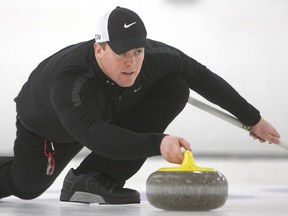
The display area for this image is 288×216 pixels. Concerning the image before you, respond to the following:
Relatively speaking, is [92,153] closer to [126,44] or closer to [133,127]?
[133,127]

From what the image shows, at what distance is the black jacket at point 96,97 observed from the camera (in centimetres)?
174

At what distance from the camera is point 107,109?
2.02m

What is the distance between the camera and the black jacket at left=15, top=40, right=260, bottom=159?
174 cm

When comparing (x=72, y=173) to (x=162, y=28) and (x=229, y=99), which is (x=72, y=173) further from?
(x=162, y=28)

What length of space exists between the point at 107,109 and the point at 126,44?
0.25 meters

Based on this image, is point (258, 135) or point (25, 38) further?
point (25, 38)

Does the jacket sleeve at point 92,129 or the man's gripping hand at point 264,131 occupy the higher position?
the jacket sleeve at point 92,129

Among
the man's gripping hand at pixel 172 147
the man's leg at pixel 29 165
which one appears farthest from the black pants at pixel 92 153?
the man's gripping hand at pixel 172 147

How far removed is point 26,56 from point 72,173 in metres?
2.57

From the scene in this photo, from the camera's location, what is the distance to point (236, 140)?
15.1ft

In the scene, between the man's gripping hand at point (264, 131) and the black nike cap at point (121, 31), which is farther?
the man's gripping hand at point (264, 131)

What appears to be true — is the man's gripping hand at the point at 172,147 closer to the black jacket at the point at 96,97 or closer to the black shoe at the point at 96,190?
the black jacket at the point at 96,97

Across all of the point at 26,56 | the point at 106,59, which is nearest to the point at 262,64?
the point at 26,56

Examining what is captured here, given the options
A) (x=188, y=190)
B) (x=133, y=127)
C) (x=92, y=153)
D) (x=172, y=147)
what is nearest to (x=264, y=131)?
(x=133, y=127)
